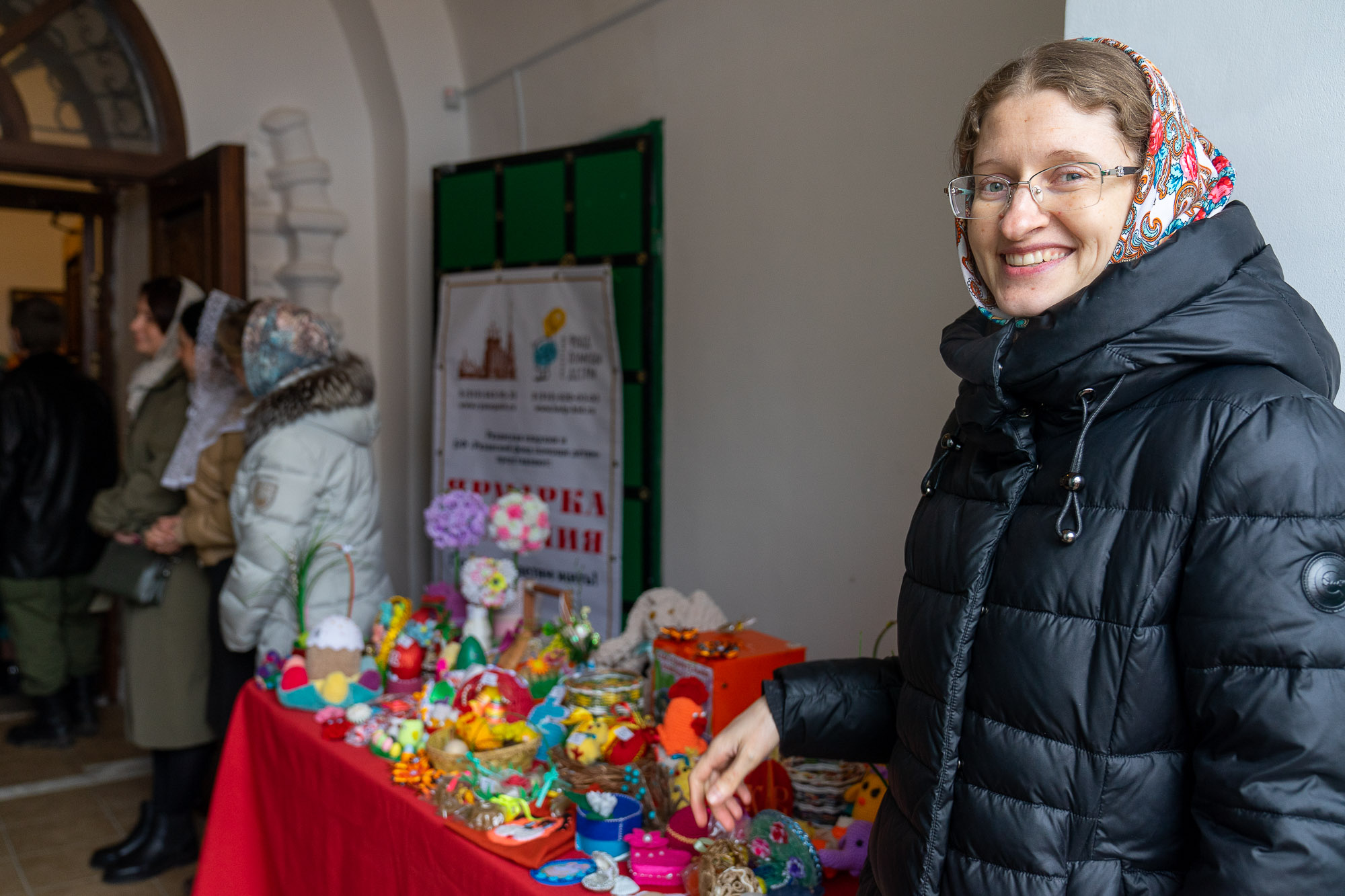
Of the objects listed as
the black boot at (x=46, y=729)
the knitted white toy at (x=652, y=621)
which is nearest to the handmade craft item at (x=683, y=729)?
the knitted white toy at (x=652, y=621)

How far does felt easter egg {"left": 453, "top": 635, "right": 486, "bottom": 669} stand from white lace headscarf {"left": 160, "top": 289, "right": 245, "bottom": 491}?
1286 mm

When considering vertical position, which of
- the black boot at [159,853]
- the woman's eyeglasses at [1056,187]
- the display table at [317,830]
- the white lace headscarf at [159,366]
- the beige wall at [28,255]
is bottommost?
the black boot at [159,853]

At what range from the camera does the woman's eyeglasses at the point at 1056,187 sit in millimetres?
885

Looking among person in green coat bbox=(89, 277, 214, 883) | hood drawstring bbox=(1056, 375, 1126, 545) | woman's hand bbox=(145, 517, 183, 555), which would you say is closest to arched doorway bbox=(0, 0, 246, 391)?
person in green coat bbox=(89, 277, 214, 883)

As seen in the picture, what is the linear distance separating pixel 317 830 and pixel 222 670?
3.29 ft

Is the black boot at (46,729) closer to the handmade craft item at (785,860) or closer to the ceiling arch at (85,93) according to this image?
the ceiling arch at (85,93)

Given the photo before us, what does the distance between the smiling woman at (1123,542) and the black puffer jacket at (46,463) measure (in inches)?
183

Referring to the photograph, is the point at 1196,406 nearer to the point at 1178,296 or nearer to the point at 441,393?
the point at 1178,296

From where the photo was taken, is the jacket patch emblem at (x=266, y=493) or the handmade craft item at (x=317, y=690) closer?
the handmade craft item at (x=317, y=690)

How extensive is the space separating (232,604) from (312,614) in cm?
21

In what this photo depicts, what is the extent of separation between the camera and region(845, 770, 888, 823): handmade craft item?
62.9 inches

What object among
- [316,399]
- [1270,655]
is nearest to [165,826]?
[316,399]

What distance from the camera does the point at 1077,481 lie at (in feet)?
2.82

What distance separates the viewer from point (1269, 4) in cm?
117
